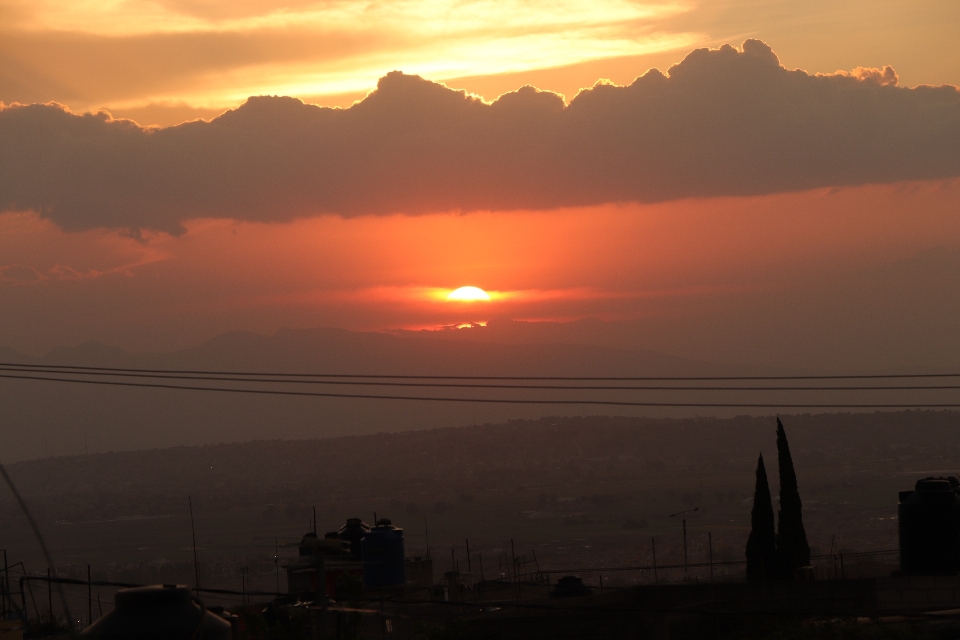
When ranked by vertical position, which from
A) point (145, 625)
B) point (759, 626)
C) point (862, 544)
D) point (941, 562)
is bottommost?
point (862, 544)

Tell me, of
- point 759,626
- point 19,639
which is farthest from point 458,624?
point 19,639

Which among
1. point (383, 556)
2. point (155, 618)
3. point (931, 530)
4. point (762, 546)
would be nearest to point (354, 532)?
point (383, 556)

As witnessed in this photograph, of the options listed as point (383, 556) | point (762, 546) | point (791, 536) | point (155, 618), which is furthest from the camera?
point (791, 536)

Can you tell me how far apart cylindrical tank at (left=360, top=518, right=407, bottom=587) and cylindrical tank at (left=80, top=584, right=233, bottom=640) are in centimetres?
1445

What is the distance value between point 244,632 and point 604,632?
1268cm

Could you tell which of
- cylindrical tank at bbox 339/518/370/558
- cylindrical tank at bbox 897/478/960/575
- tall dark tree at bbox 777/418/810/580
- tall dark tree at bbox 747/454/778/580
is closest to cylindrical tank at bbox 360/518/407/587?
cylindrical tank at bbox 339/518/370/558

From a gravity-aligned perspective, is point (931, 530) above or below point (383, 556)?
below

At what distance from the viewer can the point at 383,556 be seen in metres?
36.0

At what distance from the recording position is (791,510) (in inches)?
2221

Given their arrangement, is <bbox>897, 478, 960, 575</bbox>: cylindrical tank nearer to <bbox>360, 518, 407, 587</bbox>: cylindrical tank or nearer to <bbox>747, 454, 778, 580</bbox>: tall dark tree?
<bbox>747, 454, 778, 580</bbox>: tall dark tree

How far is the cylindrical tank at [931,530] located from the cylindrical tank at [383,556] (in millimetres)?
18028

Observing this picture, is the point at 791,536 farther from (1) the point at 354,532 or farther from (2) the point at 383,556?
(2) the point at 383,556

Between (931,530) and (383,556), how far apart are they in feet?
63.0

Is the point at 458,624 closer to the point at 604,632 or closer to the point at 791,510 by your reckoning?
the point at 604,632
